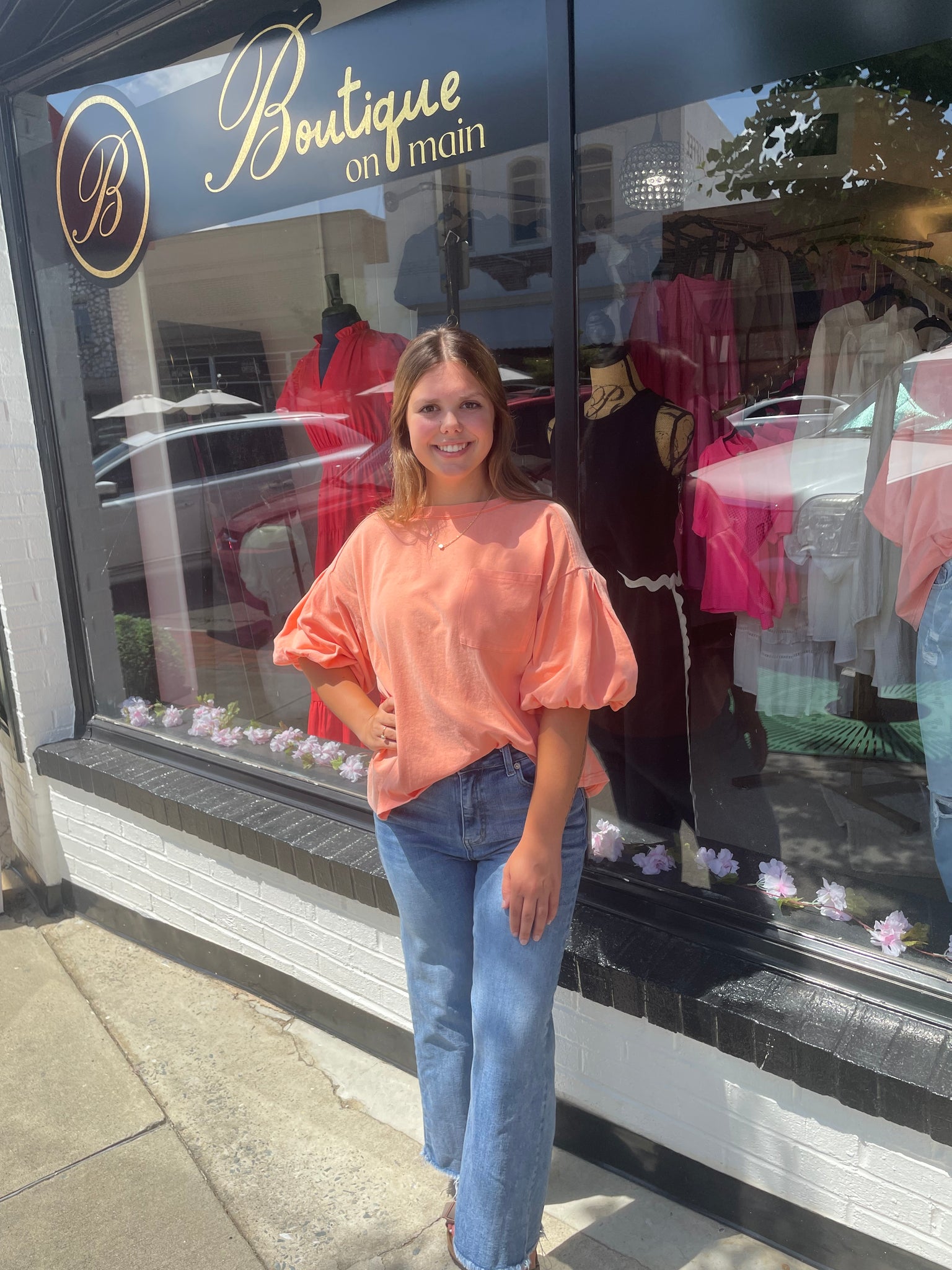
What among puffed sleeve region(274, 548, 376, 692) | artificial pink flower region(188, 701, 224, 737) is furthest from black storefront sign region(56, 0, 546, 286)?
artificial pink flower region(188, 701, 224, 737)

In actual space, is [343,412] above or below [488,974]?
above

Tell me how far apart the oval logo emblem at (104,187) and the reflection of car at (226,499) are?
23.9 inches

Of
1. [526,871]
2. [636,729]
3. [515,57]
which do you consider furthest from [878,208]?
[526,871]

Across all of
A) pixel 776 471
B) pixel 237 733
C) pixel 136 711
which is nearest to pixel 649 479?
pixel 776 471

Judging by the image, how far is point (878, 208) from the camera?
84.8 inches

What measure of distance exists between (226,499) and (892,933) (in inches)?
99.0

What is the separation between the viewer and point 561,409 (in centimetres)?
219

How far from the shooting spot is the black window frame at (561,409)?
6.48 feet

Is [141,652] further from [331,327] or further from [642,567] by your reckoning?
[642,567]

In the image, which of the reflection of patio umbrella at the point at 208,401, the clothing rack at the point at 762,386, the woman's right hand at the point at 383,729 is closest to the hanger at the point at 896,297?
the clothing rack at the point at 762,386

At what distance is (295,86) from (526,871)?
1986 mm

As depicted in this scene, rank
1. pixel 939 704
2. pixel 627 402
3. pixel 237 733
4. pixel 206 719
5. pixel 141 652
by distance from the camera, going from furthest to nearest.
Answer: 1. pixel 141 652
2. pixel 206 719
3. pixel 237 733
4. pixel 627 402
5. pixel 939 704

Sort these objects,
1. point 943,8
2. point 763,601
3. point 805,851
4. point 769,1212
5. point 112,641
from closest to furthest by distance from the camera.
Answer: point 943,8, point 769,1212, point 805,851, point 763,601, point 112,641

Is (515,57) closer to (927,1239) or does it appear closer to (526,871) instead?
(526,871)
